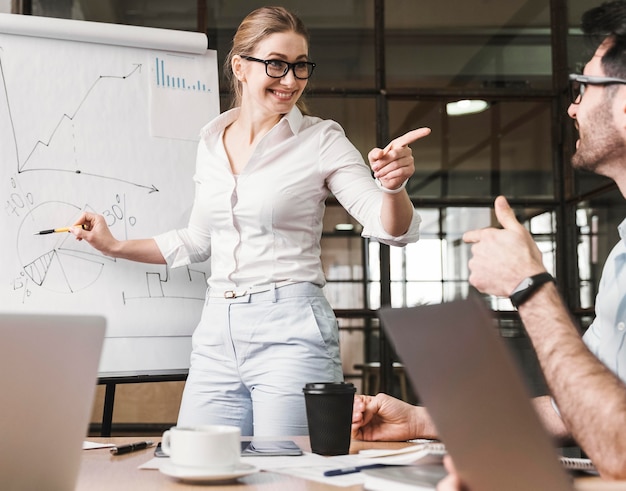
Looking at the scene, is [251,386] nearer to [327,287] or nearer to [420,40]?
[327,287]

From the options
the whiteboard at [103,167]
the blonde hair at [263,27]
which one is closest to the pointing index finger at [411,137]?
the blonde hair at [263,27]

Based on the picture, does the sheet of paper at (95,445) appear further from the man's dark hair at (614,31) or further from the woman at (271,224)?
the man's dark hair at (614,31)

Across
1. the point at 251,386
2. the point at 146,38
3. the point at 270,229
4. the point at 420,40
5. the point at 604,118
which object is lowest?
the point at 251,386

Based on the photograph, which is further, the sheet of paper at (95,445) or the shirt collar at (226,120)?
the shirt collar at (226,120)

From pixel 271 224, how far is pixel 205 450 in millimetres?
999

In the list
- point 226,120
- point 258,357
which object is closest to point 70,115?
point 226,120

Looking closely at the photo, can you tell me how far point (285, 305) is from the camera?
1762 millimetres

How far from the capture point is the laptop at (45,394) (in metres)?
0.69

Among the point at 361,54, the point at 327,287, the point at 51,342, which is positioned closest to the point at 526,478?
the point at 51,342

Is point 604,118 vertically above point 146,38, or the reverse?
point 146,38

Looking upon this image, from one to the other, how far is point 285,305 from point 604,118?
0.81 meters

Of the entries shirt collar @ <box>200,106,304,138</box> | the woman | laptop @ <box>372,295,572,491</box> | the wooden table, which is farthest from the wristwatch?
shirt collar @ <box>200,106,304,138</box>

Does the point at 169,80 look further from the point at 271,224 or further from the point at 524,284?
the point at 524,284

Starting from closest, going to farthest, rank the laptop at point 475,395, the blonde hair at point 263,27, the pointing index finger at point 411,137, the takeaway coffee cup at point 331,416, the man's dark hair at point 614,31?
the laptop at point 475,395
the takeaway coffee cup at point 331,416
the man's dark hair at point 614,31
the pointing index finger at point 411,137
the blonde hair at point 263,27
